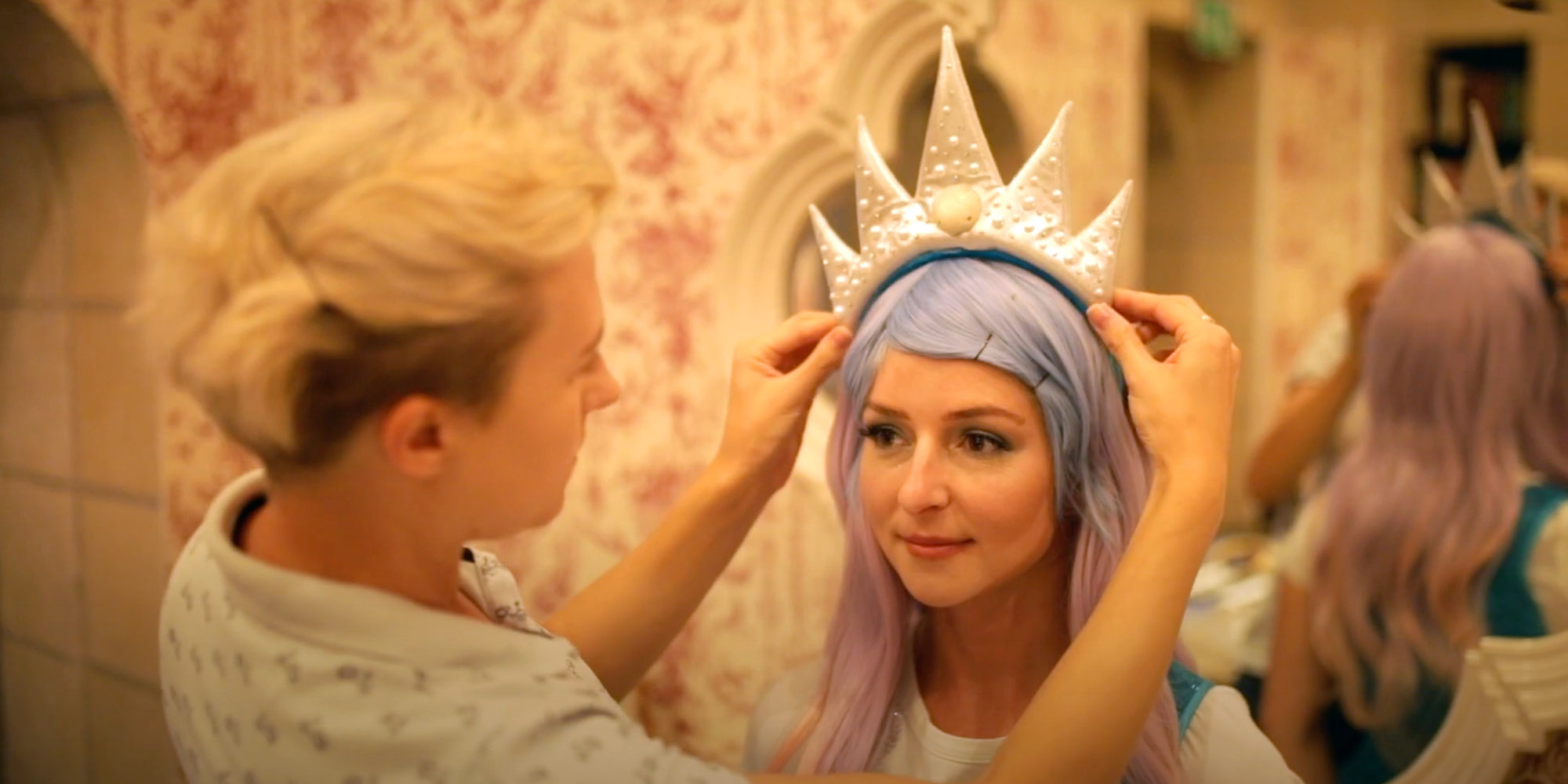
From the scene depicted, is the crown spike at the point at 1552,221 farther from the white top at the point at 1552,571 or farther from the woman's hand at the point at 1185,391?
the woman's hand at the point at 1185,391

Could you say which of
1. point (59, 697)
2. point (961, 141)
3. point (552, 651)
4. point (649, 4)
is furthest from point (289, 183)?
point (59, 697)

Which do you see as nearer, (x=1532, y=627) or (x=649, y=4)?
(x=1532, y=627)

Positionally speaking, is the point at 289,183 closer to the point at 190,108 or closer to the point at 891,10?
the point at 891,10

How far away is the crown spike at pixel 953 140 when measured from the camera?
38.6 inches

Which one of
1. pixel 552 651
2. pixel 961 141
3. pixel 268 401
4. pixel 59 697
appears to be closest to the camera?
pixel 268 401

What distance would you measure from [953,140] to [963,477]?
264 millimetres

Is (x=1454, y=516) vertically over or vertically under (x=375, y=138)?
under

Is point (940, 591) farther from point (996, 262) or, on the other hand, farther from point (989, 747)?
point (996, 262)

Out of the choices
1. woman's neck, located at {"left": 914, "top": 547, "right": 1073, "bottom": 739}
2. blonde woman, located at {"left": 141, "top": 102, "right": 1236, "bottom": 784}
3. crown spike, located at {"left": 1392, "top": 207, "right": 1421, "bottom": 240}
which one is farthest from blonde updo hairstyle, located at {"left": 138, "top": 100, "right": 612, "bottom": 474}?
crown spike, located at {"left": 1392, "top": 207, "right": 1421, "bottom": 240}

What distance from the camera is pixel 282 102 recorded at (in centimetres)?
159

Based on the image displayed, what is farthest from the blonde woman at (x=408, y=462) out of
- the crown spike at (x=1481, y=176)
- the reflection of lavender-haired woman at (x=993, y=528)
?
the crown spike at (x=1481, y=176)

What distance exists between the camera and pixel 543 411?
80 centimetres

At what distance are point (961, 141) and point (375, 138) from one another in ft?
1.49

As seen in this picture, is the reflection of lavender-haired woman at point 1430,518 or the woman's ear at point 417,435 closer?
the woman's ear at point 417,435
